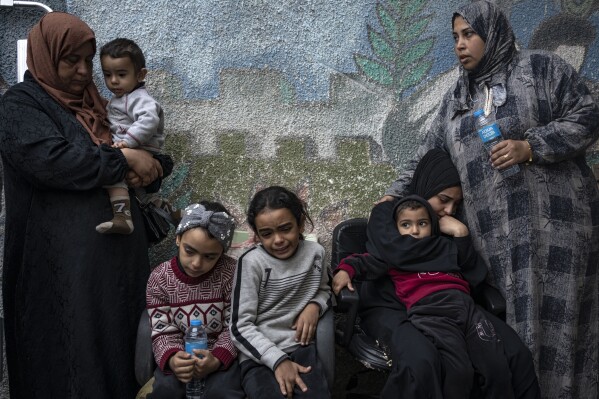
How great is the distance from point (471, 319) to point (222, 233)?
1.24 m

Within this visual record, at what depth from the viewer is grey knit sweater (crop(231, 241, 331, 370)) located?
341 cm

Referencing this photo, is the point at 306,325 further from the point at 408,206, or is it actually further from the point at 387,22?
the point at 387,22

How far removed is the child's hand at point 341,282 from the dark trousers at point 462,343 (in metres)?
0.32

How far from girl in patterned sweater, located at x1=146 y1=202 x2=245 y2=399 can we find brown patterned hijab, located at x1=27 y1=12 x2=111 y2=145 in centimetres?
71

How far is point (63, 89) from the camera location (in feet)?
12.2

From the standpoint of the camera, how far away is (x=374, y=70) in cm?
471

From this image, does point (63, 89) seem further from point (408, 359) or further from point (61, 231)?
point (408, 359)

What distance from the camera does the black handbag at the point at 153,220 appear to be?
3928 mm

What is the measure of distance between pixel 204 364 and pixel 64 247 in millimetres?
899

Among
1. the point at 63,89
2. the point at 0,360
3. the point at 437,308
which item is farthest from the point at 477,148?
the point at 0,360

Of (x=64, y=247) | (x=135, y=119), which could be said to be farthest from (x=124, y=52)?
(x=64, y=247)

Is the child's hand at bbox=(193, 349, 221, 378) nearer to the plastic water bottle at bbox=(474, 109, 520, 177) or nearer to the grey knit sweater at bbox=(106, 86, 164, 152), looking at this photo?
the grey knit sweater at bbox=(106, 86, 164, 152)

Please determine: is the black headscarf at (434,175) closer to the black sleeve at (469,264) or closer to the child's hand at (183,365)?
the black sleeve at (469,264)

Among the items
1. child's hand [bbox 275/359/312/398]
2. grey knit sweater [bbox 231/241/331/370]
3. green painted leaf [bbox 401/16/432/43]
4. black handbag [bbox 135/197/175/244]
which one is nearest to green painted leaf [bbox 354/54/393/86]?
green painted leaf [bbox 401/16/432/43]
